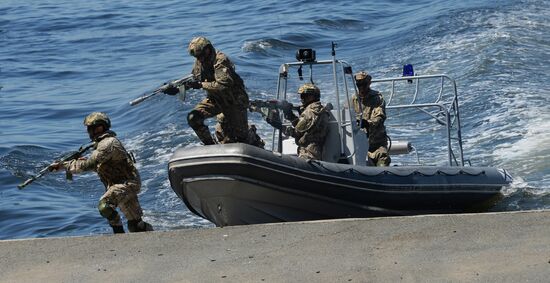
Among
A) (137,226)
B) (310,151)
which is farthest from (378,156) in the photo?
(137,226)

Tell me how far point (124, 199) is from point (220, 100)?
4.45 ft

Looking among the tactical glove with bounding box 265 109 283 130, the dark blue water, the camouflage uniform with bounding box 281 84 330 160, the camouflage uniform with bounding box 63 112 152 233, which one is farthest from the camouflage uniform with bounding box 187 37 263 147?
the dark blue water

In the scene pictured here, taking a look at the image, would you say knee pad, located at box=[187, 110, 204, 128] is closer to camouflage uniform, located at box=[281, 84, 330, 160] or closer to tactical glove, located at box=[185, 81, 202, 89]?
tactical glove, located at box=[185, 81, 202, 89]

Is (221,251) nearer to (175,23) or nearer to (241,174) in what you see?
(241,174)

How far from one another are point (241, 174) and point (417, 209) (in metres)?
2.02

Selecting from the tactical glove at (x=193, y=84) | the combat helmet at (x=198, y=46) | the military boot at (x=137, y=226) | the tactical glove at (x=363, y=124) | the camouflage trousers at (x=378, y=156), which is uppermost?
the combat helmet at (x=198, y=46)

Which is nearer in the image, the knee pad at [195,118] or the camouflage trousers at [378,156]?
the knee pad at [195,118]

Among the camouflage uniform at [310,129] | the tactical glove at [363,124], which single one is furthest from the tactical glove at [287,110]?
the tactical glove at [363,124]

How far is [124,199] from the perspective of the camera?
10.1 meters

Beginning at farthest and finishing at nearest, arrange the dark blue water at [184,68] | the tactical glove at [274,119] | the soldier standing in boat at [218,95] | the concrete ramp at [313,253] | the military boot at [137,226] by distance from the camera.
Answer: the dark blue water at [184,68], the tactical glove at [274,119], the soldier standing in boat at [218,95], the military boot at [137,226], the concrete ramp at [313,253]

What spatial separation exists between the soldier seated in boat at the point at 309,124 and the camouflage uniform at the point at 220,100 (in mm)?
294

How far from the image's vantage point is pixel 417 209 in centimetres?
1130

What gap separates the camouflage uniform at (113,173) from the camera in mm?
9938

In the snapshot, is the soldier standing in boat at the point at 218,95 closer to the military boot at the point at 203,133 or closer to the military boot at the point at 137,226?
the military boot at the point at 203,133
